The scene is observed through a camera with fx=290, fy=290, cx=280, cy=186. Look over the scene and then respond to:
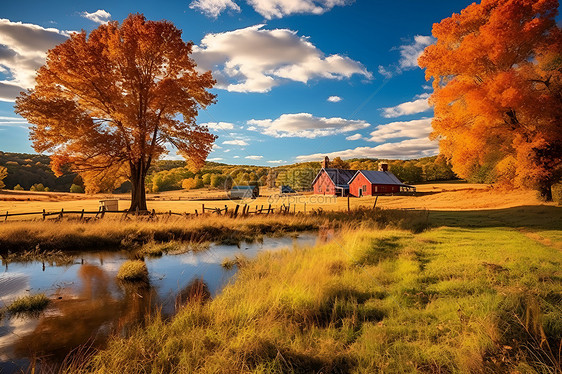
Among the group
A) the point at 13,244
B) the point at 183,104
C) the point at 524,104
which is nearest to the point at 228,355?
the point at 13,244

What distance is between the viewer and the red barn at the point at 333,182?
65750mm

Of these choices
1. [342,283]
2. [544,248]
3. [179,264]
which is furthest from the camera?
[179,264]

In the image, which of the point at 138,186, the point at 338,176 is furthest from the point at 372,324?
the point at 338,176

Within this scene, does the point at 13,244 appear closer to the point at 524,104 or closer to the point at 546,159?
the point at 524,104

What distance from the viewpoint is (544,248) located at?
11.1m

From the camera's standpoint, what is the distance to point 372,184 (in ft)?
196

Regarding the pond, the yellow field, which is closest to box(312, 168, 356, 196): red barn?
the yellow field

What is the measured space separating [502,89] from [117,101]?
27.9 m

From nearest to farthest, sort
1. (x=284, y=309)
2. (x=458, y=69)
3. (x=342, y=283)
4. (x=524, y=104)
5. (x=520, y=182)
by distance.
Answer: (x=284, y=309)
(x=342, y=283)
(x=524, y=104)
(x=520, y=182)
(x=458, y=69)

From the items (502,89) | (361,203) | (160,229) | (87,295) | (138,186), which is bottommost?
(361,203)

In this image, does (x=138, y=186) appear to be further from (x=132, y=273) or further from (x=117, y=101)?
(x=132, y=273)

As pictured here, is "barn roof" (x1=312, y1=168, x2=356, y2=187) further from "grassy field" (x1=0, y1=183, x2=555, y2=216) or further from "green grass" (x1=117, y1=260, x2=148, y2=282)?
"green grass" (x1=117, y1=260, x2=148, y2=282)

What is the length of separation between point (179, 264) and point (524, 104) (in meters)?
23.8

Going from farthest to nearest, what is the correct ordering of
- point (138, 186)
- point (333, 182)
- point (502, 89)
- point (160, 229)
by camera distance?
1. point (333, 182)
2. point (138, 186)
3. point (502, 89)
4. point (160, 229)
